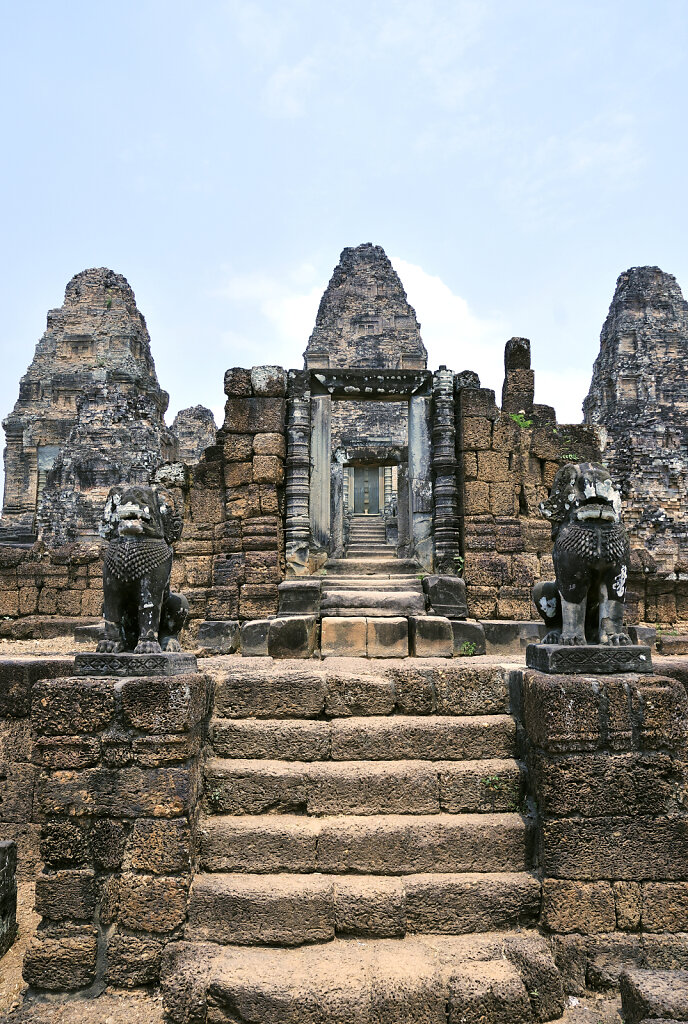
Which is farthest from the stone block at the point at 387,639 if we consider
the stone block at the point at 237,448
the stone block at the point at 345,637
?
the stone block at the point at 237,448

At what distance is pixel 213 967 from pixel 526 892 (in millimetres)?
1592

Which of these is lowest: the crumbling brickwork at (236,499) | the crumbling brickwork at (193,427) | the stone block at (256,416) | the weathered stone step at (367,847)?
the weathered stone step at (367,847)

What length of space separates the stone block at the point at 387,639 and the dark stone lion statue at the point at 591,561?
2.59 m

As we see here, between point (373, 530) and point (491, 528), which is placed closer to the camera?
point (491, 528)

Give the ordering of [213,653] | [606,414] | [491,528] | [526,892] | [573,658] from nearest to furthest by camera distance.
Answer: [526,892] < [573,658] < [213,653] < [491,528] < [606,414]

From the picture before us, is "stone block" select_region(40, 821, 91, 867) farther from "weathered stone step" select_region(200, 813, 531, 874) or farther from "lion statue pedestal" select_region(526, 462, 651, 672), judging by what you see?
"lion statue pedestal" select_region(526, 462, 651, 672)

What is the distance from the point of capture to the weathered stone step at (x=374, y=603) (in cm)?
685

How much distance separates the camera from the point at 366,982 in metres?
2.75

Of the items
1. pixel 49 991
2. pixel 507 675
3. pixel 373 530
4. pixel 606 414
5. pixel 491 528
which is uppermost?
pixel 606 414

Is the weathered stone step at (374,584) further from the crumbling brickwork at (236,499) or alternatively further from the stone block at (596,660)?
the stone block at (596,660)

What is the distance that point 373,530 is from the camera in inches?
806

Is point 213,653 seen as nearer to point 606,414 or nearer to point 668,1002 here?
point 668,1002

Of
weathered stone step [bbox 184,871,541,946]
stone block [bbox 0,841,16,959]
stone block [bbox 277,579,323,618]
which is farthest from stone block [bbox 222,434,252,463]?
weathered stone step [bbox 184,871,541,946]

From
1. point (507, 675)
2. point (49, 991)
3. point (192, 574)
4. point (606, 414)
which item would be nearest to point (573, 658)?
point (507, 675)
